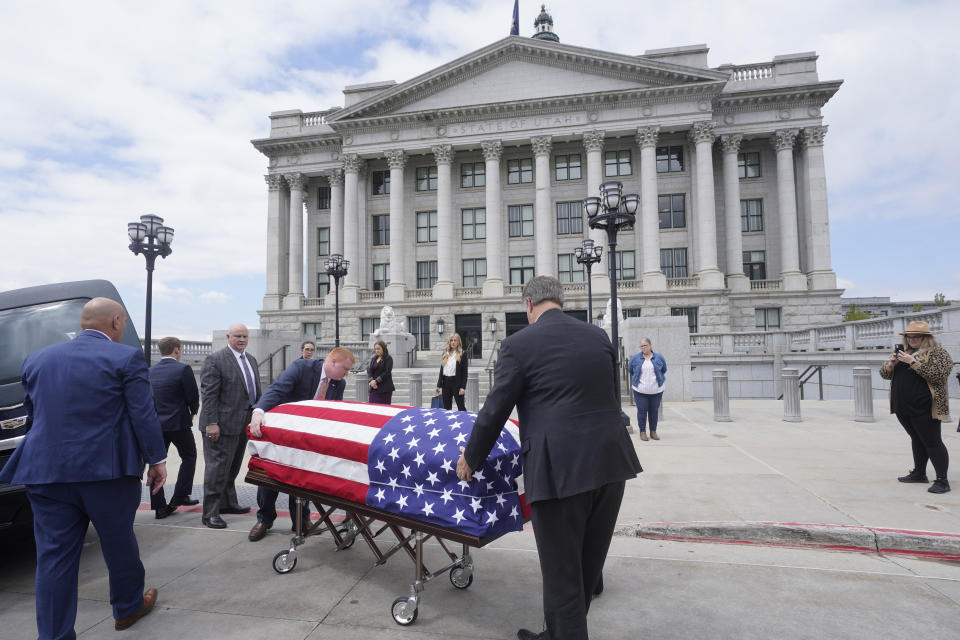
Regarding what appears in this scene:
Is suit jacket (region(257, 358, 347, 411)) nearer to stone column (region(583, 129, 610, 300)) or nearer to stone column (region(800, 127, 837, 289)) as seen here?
stone column (region(583, 129, 610, 300))

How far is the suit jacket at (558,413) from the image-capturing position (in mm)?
2912

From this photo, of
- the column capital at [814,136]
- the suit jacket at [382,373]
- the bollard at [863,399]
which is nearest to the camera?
the suit jacket at [382,373]

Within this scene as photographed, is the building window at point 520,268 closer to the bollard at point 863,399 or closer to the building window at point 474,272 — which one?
the building window at point 474,272

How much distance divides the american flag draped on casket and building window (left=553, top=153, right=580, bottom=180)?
3803cm

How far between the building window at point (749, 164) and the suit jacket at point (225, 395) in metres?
41.6

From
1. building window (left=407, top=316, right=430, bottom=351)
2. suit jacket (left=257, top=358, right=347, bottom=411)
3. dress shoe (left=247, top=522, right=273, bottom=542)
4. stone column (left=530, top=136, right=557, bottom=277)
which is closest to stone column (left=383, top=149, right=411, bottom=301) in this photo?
building window (left=407, top=316, right=430, bottom=351)

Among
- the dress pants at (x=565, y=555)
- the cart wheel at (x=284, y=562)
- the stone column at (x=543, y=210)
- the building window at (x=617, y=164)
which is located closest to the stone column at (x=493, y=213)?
the stone column at (x=543, y=210)

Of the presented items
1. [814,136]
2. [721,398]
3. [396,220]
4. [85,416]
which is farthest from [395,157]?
[85,416]

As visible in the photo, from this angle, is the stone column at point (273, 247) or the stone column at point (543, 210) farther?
the stone column at point (273, 247)

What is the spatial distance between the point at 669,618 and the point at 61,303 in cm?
661

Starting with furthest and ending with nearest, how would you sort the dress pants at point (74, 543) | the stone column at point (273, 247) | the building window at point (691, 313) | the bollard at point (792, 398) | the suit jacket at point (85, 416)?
the stone column at point (273, 247) → the building window at point (691, 313) → the bollard at point (792, 398) → the suit jacket at point (85, 416) → the dress pants at point (74, 543)

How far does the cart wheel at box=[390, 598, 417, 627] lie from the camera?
3557mm

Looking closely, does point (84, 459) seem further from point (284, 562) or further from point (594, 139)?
point (594, 139)

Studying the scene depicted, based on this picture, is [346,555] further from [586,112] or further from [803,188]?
[803,188]
